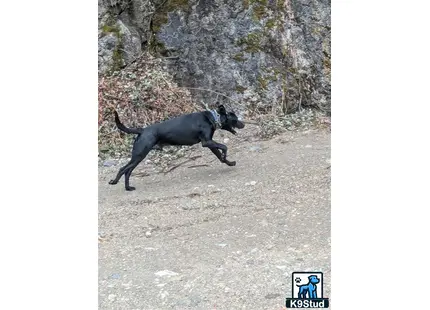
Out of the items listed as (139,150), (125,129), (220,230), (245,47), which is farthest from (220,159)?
(245,47)

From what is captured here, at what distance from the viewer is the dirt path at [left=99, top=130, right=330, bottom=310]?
14.0 ft

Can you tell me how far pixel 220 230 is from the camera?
544cm

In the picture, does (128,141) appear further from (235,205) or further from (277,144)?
(235,205)

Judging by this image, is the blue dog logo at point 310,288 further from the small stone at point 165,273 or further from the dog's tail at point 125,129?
the dog's tail at point 125,129

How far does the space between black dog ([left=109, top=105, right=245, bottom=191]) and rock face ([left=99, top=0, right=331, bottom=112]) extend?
8.85 ft

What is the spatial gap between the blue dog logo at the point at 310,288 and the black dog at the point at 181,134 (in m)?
3.16

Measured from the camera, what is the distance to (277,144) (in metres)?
8.09

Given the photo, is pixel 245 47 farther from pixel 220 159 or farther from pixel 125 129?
pixel 125 129

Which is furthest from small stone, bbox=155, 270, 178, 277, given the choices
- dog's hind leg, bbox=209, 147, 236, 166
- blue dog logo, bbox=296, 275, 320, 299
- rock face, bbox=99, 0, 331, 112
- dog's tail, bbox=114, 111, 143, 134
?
rock face, bbox=99, 0, 331, 112

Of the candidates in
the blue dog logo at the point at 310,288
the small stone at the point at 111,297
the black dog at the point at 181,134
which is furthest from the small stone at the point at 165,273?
the black dog at the point at 181,134

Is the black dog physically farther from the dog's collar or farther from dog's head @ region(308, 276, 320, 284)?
dog's head @ region(308, 276, 320, 284)

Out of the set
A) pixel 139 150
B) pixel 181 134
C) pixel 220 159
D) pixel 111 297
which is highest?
pixel 181 134

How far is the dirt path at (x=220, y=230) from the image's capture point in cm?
428

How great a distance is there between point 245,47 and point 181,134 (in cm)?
350
